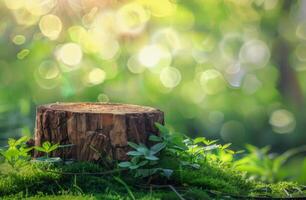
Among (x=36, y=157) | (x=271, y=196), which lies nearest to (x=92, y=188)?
(x=36, y=157)

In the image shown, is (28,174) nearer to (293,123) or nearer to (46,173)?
(46,173)

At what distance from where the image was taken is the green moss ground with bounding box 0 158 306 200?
2.13 metres

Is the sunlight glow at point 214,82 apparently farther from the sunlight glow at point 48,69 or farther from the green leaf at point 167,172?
the green leaf at point 167,172

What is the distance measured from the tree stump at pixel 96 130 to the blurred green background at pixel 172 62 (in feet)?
11.6

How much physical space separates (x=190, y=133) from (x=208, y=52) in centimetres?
131

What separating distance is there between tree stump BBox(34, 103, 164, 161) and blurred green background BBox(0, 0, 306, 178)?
3.55 m

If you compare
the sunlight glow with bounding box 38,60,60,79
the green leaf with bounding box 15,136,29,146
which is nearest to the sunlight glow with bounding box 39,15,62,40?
the sunlight glow with bounding box 38,60,60,79

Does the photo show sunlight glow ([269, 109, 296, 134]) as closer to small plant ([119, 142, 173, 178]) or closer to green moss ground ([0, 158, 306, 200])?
green moss ground ([0, 158, 306, 200])

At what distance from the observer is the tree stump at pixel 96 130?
237 centimetres

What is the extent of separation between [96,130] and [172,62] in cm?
471

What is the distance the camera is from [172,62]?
276 inches

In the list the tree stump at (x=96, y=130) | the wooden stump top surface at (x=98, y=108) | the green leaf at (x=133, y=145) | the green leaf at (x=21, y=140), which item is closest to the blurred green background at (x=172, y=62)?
the wooden stump top surface at (x=98, y=108)

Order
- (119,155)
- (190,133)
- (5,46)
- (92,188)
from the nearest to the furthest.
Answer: (92,188)
(119,155)
(5,46)
(190,133)

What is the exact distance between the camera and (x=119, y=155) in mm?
2385
